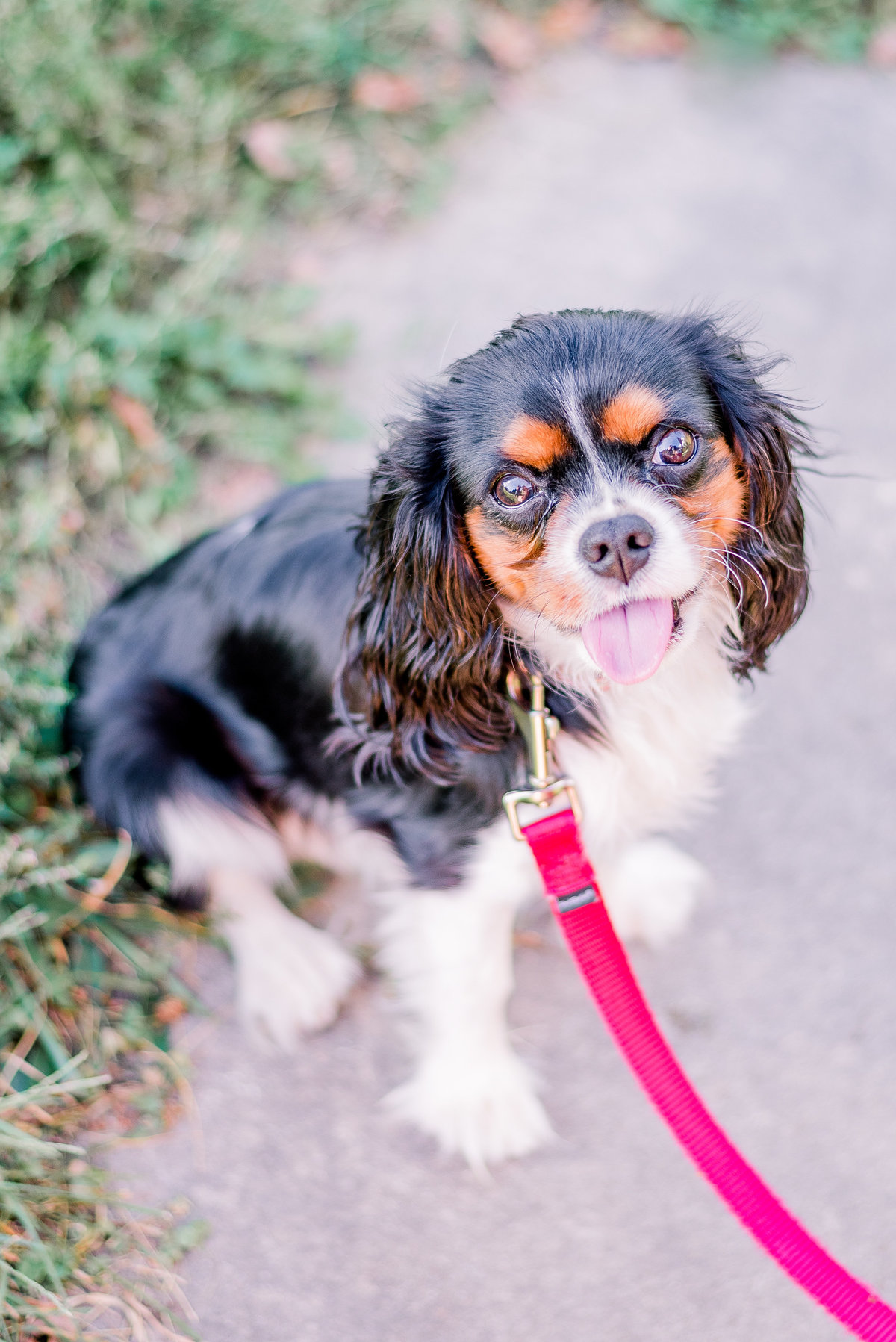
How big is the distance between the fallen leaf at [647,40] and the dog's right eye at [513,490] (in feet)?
14.0

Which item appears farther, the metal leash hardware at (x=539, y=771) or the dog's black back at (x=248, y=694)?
the dog's black back at (x=248, y=694)

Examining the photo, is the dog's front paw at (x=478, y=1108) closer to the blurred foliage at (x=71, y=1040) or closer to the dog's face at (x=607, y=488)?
the blurred foliage at (x=71, y=1040)

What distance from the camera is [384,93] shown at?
4.76 m

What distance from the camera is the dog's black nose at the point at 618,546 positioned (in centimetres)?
175

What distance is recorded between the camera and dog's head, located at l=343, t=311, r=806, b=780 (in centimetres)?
180

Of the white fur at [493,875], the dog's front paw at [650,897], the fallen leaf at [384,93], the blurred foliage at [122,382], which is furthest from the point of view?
the fallen leaf at [384,93]

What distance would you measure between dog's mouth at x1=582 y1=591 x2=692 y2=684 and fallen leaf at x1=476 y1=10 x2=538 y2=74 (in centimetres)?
424

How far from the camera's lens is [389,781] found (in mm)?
2363

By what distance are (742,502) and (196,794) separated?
1487 millimetres

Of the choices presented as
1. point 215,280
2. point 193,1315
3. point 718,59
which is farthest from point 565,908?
point 718,59

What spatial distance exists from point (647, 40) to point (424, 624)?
447 centimetres

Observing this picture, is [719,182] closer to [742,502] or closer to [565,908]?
[742,502]

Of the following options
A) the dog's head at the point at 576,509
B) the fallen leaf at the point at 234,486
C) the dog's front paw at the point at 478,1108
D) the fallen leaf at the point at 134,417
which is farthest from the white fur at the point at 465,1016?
the fallen leaf at the point at 134,417

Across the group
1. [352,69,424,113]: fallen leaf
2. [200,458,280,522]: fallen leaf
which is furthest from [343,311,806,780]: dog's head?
[352,69,424,113]: fallen leaf
